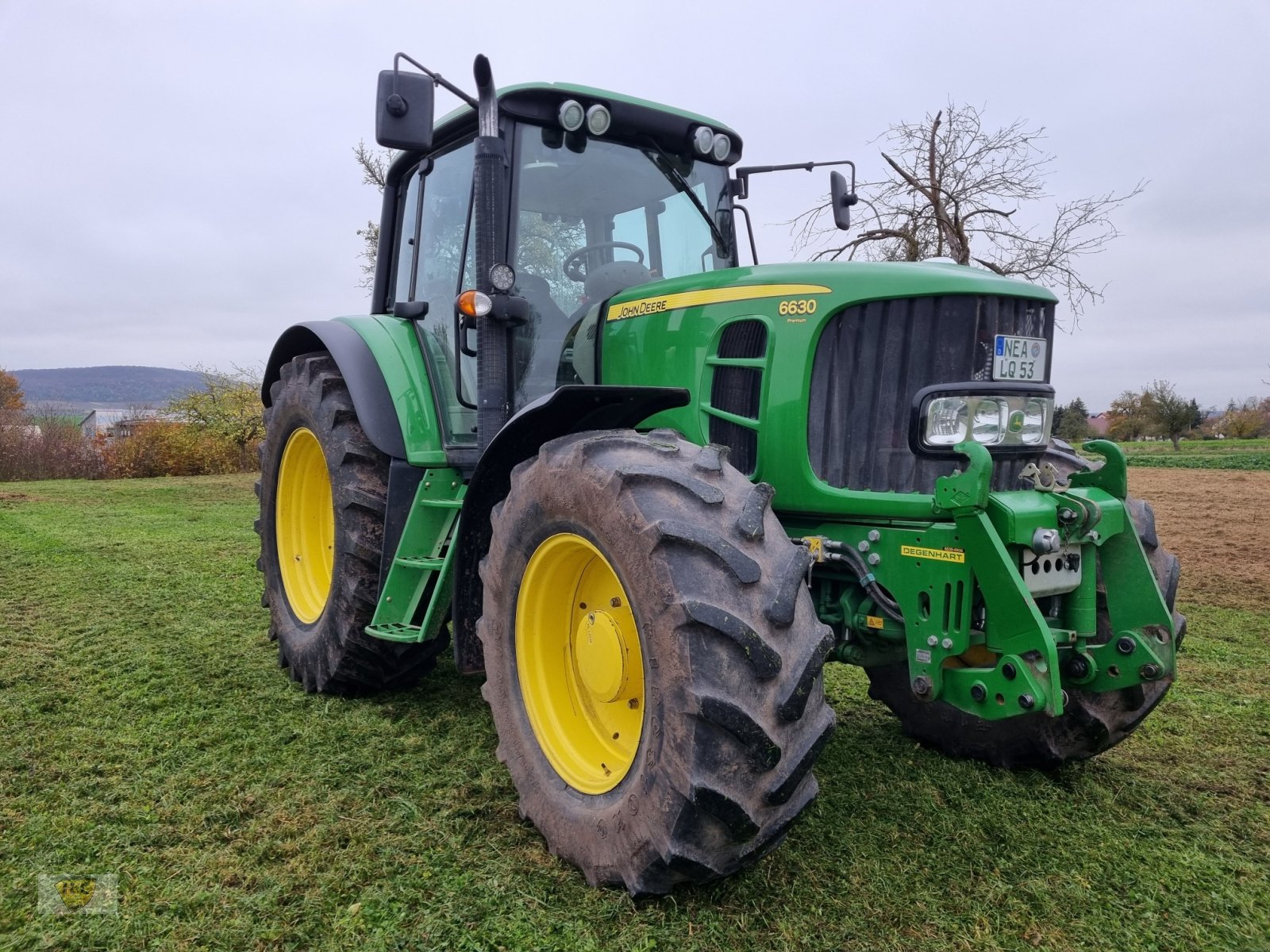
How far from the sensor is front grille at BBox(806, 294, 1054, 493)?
2725 mm

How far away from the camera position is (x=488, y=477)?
3184 millimetres

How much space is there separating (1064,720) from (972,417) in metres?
1.24

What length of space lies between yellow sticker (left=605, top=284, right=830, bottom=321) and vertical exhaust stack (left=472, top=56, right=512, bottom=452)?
439mm

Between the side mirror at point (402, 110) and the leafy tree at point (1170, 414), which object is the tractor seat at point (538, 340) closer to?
the side mirror at point (402, 110)

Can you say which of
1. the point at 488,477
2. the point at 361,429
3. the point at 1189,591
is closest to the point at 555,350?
the point at 488,477

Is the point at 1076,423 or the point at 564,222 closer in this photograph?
the point at 564,222

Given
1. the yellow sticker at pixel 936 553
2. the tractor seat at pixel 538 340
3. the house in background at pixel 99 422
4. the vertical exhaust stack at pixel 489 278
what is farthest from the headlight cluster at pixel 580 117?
the house in background at pixel 99 422

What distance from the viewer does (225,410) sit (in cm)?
2153

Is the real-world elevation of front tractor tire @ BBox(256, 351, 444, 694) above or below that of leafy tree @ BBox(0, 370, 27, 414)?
below

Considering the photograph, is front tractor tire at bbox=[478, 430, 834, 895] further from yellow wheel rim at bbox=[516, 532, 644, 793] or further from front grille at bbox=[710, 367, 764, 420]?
front grille at bbox=[710, 367, 764, 420]

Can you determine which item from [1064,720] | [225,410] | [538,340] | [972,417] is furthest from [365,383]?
[225,410]

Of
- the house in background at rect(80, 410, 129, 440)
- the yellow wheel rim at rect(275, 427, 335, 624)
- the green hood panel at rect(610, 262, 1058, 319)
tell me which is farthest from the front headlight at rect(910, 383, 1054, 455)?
the house in background at rect(80, 410, 129, 440)

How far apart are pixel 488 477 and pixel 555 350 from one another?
0.64 metres

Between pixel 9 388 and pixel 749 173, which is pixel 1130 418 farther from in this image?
pixel 9 388
